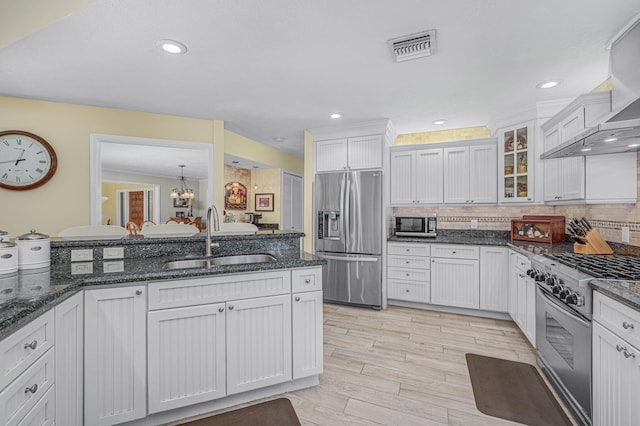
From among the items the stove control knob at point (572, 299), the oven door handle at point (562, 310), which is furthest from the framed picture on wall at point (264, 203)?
the stove control knob at point (572, 299)

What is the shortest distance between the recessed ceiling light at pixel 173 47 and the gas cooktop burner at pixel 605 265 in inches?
117

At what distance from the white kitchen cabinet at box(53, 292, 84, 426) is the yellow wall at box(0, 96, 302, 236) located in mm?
2365

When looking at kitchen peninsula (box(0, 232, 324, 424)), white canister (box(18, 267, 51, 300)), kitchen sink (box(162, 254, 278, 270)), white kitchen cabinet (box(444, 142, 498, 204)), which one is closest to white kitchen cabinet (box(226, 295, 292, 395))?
kitchen peninsula (box(0, 232, 324, 424))

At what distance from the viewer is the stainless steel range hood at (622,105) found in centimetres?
164

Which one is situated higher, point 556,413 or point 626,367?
point 626,367

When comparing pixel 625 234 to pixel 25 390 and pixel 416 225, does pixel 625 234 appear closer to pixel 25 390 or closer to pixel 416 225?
pixel 416 225

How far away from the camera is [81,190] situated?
3.23 meters

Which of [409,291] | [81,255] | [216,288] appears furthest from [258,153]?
[216,288]

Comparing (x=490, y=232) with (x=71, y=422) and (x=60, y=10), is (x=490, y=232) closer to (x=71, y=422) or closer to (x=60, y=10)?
(x=71, y=422)

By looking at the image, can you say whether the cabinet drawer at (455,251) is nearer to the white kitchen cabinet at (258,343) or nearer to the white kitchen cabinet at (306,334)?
the white kitchen cabinet at (306,334)

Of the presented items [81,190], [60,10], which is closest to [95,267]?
[60,10]

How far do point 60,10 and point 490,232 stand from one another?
4708 mm

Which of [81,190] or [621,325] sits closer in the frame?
[621,325]

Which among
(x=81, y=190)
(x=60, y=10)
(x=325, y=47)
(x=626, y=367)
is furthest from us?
(x=81, y=190)
